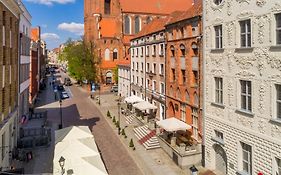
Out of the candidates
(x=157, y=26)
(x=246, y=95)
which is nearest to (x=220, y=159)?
(x=246, y=95)

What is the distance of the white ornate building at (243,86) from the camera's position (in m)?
13.2

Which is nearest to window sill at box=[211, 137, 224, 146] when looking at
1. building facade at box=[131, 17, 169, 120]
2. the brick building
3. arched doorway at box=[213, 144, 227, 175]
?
arched doorway at box=[213, 144, 227, 175]

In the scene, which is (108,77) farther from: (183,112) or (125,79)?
(183,112)

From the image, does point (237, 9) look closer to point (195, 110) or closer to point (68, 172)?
point (195, 110)

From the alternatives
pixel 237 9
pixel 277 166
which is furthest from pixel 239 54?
pixel 277 166

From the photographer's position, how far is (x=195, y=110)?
22047mm

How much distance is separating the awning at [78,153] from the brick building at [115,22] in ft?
146

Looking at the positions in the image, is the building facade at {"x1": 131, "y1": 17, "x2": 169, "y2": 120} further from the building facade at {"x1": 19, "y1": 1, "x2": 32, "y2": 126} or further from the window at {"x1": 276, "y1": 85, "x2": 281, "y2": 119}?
the window at {"x1": 276, "y1": 85, "x2": 281, "y2": 119}

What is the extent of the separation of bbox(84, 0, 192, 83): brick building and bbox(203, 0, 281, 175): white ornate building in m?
46.7

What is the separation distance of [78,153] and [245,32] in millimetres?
11404

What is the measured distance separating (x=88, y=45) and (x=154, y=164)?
55.0 m

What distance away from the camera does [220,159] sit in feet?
58.9

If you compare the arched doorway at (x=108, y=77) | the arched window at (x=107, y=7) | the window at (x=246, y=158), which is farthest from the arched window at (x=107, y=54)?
the window at (x=246, y=158)

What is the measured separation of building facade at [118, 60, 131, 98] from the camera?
46062mm
